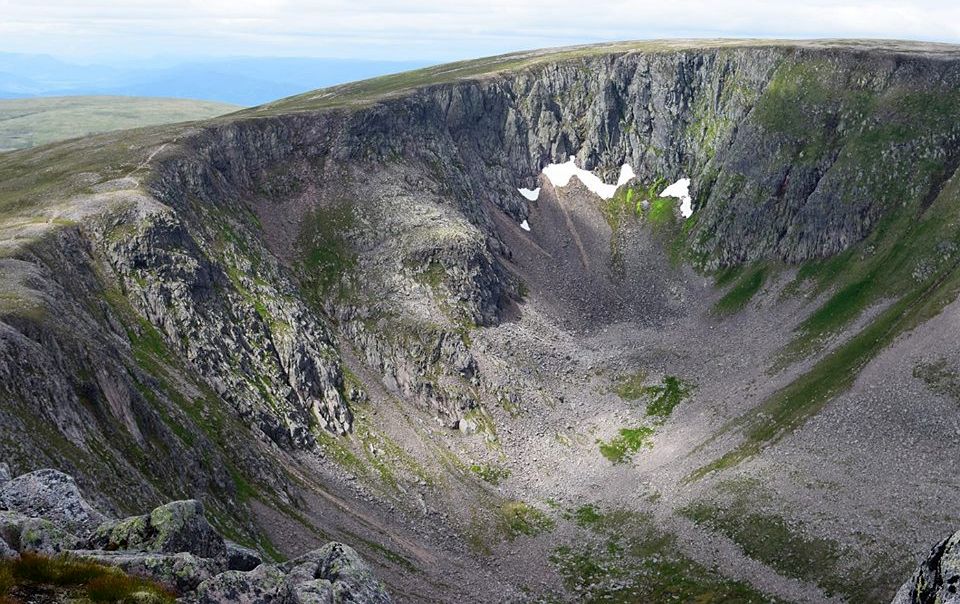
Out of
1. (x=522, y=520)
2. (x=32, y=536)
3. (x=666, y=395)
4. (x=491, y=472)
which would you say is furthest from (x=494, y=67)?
(x=32, y=536)

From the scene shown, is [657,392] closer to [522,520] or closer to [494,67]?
[522,520]

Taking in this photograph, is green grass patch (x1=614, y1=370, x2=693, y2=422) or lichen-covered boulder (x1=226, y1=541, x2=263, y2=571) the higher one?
lichen-covered boulder (x1=226, y1=541, x2=263, y2=571)

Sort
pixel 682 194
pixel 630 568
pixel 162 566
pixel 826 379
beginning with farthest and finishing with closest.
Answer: pixel 682 194 → pixel 826 379 → pixel 630 568 → pixel 162 566

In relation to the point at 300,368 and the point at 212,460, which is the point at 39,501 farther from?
the point at 300,368

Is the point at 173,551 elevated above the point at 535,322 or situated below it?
above

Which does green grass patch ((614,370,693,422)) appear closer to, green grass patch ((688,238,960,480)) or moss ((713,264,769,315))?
green grass patch ((688,238,960,480))

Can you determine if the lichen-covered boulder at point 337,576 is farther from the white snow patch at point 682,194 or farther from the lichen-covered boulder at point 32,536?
the white snow patch at point 682,194

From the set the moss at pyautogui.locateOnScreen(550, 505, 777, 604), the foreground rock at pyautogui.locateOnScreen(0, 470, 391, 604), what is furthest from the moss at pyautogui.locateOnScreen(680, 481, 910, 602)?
the foreground rock at pyautogui.locateOnScreen(0, 470, 391, 604)

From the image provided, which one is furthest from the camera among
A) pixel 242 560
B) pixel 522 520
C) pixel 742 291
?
pixel 742 291
